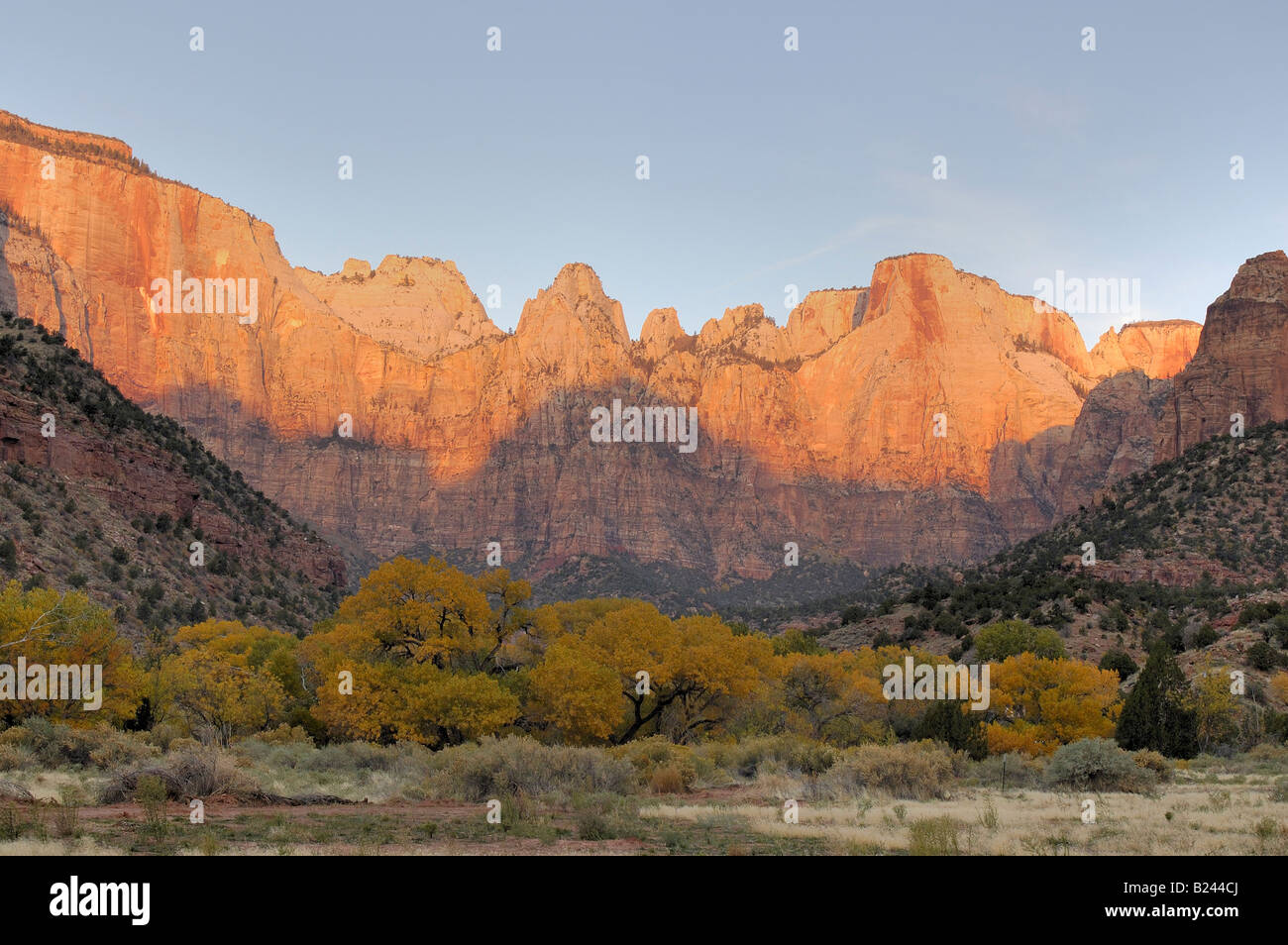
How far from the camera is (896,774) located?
26.4m

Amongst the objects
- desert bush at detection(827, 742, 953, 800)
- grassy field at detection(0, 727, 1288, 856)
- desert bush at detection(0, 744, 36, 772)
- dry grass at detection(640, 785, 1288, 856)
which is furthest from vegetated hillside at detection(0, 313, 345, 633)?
dry grass at detection(640, 785, 1288, 856)

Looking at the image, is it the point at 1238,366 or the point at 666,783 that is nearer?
the point at 666,783

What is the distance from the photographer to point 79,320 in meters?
161

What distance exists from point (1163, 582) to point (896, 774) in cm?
5044

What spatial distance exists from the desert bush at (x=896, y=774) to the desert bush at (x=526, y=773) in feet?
16.9

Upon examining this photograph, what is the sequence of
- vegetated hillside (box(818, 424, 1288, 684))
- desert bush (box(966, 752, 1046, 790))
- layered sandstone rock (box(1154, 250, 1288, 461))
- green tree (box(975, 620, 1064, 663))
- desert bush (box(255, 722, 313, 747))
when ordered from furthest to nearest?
layered sandstone rock (box(1154, 250, 1288, 461)) < vegetated hillside (box(818, 424, 1288, 684)) < green tree (box(975, 620, 1064, 663)) < desert bush (box(255, 722, 313, 747)) < desert bush (box(966, 752, 1046, 790))

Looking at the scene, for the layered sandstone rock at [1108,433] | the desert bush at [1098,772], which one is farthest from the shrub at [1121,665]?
the layered sandstone rock at [1108,433]

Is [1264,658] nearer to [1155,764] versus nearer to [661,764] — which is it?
[1155,764]

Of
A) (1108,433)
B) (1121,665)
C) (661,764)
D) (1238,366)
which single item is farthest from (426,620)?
(1108,433)

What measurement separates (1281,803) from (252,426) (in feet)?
587

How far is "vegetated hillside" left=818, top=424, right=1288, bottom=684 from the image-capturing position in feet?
186

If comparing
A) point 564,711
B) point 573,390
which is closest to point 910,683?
point 564,711

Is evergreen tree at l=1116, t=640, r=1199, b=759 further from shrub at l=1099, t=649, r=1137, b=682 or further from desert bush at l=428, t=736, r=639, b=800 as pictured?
desert bush at l=428, t=736, r=639, b=800

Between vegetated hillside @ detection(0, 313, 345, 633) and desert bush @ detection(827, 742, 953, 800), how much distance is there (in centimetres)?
3730
